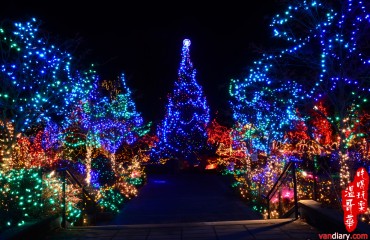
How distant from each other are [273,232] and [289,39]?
550 cm

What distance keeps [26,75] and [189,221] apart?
6.55 m

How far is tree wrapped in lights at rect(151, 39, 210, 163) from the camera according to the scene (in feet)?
106

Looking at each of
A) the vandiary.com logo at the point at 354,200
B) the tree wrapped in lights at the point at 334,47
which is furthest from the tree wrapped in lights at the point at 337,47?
the vandiary.com logo at the point at 354,200

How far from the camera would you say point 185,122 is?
1271 inches

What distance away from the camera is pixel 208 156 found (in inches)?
1315

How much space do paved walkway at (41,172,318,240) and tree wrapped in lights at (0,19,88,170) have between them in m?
3.94

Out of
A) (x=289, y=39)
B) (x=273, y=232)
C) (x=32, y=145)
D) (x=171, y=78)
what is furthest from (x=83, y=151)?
(x=171, y=78)

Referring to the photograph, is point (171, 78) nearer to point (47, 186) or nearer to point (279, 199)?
point (279, 199)

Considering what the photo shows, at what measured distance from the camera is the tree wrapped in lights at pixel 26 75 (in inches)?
479

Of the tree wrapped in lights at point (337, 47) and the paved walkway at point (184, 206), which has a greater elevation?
the tree wrapped in lights at point (337, 47)

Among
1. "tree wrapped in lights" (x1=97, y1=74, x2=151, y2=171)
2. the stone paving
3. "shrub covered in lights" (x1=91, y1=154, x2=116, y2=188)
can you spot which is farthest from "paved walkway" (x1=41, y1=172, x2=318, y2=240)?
"tree wrapped in lights" (x1=97, y1=74, x2=151, y2=171)

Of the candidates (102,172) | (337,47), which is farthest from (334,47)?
(102,172)

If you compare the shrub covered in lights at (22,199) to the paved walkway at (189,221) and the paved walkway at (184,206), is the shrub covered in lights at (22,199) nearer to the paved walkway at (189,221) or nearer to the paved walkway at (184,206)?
the paved walkway at (189,221)

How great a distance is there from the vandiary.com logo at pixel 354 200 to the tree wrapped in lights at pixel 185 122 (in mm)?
25825
